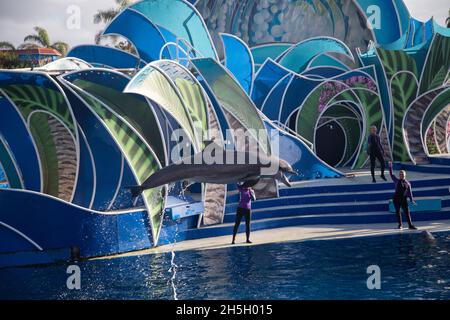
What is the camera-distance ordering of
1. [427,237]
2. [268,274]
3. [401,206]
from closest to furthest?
[268,274] < [427,237] < [401,206]

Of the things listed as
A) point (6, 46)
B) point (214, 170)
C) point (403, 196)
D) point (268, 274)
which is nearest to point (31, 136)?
point (214, 170)

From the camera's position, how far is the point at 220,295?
9.43 m

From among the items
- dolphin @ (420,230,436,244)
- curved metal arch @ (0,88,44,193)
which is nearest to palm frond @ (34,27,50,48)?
curved metal arch @ (0,88,44,193)

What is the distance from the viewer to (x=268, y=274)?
10453mm

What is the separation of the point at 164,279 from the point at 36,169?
4496mm

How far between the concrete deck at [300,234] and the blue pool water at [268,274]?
15.3 inches

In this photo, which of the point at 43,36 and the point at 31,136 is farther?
the point at 43,36

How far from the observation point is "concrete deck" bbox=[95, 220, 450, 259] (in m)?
12.9

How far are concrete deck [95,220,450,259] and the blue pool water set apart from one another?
388 mm

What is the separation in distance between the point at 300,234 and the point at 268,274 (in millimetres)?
3250

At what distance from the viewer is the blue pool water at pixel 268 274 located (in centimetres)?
948

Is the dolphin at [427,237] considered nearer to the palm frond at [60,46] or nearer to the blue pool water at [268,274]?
the blue pool water at [268,274]

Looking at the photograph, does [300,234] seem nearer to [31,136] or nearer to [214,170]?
[214,170]
